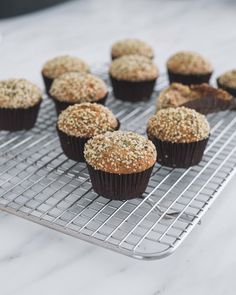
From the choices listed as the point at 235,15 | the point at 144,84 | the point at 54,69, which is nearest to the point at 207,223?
the point at 144,84

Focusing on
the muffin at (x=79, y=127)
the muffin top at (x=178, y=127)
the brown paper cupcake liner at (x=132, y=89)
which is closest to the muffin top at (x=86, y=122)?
the muffin at (x=79, y=127)

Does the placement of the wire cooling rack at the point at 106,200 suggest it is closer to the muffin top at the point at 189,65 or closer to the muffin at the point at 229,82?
the muffin at the point at 229,82

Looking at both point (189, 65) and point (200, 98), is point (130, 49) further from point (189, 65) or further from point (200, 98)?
point (200, 98)

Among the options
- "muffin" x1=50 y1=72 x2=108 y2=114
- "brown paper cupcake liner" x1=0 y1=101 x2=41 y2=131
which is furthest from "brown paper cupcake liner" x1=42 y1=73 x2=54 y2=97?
"brown paper cupcake liner" x1=0 y1=101 x2=41 y2=131

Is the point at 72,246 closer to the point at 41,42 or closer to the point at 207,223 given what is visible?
the point at 207,223

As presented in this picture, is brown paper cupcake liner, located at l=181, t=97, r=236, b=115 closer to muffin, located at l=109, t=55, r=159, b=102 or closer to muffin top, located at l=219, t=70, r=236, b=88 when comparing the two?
muffin top, located at l=219, t=70, r=236, b=88

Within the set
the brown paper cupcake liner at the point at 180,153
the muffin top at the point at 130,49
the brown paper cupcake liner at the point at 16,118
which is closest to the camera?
the brown paper cupcake liner at the point at 180,153

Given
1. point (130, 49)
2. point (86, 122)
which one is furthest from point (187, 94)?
point (130, 49)
